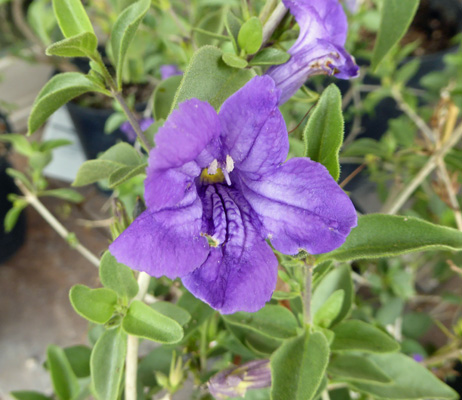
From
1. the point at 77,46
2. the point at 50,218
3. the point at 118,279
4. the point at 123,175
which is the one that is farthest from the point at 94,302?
the point at 50,218

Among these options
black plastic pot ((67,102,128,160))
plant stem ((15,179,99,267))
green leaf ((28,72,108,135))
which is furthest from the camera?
black plastic pot ((67,102,128,160))

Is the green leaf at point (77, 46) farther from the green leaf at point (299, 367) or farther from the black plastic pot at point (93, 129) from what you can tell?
the black plastic pot at point (93, 129)

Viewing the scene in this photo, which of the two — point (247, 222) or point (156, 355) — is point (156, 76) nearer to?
point (156, 355)

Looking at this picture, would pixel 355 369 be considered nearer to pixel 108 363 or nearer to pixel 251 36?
pixel 108 363

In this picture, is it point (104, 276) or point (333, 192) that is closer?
point (333, 192)

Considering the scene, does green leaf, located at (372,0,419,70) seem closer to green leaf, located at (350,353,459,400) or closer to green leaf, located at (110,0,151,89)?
green leaf, located at (110,0,151,89)

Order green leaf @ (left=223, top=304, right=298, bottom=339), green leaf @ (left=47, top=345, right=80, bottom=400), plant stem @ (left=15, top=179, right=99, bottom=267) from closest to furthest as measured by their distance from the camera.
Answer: green leaf @ (left=223, top=304, right=298, bottom=339), green leaf @ (left=47, top=345, right=80, bottom=400), plant stem @ (left=15, top=179, right=99, bottom=267)

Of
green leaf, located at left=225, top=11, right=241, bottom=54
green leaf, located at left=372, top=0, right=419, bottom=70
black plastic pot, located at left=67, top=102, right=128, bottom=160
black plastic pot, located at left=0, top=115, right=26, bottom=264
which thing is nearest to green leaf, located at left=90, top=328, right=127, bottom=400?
green leaf, located at left=225, top=11, right=241, bottom=54

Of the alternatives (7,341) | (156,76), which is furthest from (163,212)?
(7,341)
